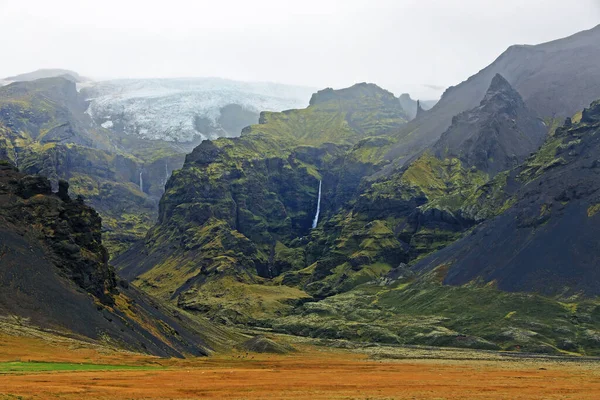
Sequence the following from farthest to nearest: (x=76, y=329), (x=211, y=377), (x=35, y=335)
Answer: (x=76, y=329) < (x=35, y=335) < (x=211, y=377)

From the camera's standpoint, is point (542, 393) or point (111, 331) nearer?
point (542, 393)

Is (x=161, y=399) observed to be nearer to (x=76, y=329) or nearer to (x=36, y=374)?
(x=36, y=374)

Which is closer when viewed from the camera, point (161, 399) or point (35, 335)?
point (161, 399)

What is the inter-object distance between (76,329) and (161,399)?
331ft

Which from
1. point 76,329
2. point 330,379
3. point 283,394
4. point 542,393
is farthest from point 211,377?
point 76,329

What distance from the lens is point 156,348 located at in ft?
→ 603

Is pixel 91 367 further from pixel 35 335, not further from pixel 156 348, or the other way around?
pixel 156 348

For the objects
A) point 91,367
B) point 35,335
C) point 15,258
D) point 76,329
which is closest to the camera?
point 91,367

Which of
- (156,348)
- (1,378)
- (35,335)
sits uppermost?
(1,378)

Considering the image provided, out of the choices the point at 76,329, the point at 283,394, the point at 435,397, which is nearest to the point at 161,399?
the point at 283,394

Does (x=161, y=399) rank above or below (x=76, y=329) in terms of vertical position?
above

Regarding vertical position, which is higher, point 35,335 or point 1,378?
point 1,378

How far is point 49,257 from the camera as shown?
195375 millimetres

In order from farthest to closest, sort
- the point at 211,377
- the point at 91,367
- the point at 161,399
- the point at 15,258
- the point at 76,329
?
the point at 15,258
the point at 76,329
the point at 91,367
the point at 211,377
the point at 161,399
